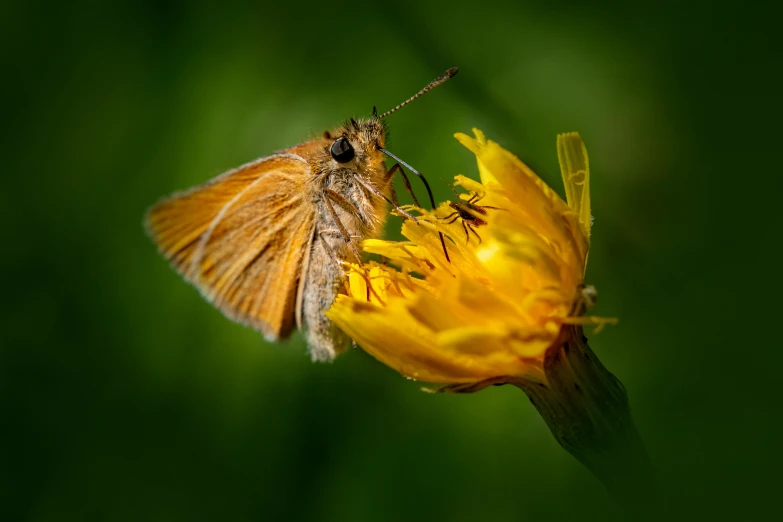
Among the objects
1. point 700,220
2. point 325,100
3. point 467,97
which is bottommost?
point 700,220

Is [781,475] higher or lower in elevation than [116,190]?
lower

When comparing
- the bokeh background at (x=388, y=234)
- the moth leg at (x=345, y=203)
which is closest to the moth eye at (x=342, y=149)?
the moth leg at (x=345, y=203)

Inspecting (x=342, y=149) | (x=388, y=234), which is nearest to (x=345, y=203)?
(x=342, y=149)

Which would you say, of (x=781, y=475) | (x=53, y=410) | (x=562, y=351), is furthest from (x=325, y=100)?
(x=781, y=475)

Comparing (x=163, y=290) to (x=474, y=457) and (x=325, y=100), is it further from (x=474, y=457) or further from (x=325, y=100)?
(x=474, y=457)

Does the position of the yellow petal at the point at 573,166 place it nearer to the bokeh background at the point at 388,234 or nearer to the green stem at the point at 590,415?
the green stem at the point at 590,415

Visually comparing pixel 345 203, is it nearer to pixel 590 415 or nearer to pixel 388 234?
pixel 388 234

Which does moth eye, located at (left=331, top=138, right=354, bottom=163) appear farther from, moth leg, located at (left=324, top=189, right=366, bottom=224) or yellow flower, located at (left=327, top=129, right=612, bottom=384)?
yellow flower, located at (left=327, top=129, right=612, bottom=384)
